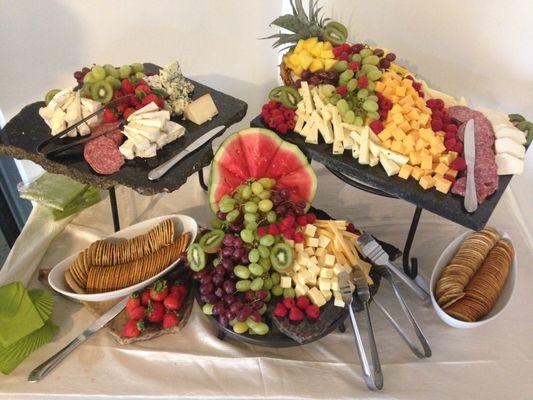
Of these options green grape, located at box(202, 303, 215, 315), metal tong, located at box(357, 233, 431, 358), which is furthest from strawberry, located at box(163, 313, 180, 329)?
metal tong, located at box(357, 233, 431, 358)

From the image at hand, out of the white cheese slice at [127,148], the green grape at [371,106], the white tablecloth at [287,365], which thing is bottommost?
the white tablecloth at [287,365]

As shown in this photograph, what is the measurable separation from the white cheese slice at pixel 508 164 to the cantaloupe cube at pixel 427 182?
7.6 inches

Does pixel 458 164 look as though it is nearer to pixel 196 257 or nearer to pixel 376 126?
pixel 376 126

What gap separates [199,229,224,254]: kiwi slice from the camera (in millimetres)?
1130

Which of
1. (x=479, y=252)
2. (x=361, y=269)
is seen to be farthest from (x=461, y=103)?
(x=361, y=269)

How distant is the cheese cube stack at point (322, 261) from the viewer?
3.61 ft

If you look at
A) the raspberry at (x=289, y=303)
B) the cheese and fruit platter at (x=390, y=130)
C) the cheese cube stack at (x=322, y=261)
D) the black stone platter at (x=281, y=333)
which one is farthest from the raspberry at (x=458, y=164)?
the raspberry at (x=289, y=303)

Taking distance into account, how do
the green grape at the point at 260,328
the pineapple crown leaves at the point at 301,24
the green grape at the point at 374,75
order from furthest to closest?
the pineapple crown leaves at the point at 301,24 < the green grape at the point at 374,75 < the green grape at the point at 260,328

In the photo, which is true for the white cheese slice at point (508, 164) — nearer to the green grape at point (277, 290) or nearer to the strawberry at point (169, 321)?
the green grape at point (277, 290)

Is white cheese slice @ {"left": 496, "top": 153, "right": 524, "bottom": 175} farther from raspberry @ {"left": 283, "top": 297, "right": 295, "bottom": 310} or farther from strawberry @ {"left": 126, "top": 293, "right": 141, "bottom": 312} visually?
strawberry @ {"left": 126, "top": 293, "right": 141, "bottom": 312}

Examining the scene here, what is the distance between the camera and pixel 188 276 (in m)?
1.27

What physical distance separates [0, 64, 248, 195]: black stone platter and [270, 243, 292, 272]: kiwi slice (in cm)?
31

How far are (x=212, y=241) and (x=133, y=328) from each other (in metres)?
0.29

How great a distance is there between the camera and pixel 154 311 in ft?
3.90
